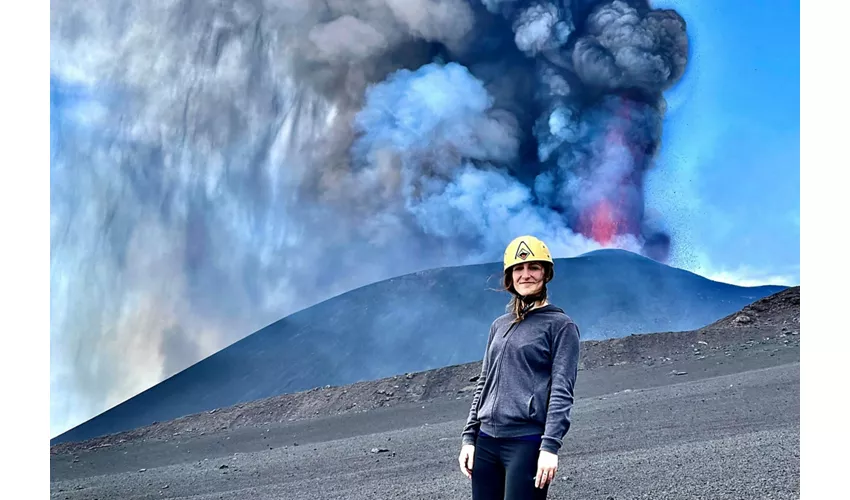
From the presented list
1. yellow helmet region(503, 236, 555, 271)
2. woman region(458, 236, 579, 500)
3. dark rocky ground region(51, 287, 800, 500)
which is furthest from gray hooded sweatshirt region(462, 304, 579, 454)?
dark rocky ground region(51, 287, 800, 500)

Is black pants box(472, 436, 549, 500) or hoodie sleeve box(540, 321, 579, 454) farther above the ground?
hoodie sleeve box(540, 321, 579, 454)

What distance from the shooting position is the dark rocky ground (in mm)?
4297

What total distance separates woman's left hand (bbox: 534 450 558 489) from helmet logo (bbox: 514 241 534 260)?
1.58 feet

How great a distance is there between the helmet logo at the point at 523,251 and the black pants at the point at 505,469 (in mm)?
458

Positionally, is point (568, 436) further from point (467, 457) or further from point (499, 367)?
point (499, 367)

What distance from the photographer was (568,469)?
459 centimetres

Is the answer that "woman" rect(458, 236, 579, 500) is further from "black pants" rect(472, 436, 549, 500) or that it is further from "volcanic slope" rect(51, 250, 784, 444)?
"volcanic slope" rect(51, 250, 784, 444)

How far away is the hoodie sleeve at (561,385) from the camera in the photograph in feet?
5.18

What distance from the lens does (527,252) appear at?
68.1 inches

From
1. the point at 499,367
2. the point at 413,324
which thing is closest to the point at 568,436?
the point at 413,324

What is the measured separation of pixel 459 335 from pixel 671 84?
3.73m

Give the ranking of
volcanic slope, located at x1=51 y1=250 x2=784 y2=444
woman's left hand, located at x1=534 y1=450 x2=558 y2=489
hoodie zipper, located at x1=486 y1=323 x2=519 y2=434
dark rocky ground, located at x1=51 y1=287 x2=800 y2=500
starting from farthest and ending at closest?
volcanic slope, located at x1=51 y1=250 x2=784 y2=444
dark rocky ground, located at x1=51 y1=287 x2=800 y2=500
hoodie zipper, located at x1=486 y1=323 x2=519 y2=434
woman's left hand, located at x1=534 y1=450 x2=558 y2=489

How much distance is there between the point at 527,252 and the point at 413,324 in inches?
240

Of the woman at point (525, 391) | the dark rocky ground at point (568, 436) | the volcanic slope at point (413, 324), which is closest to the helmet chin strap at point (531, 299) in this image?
the woman at point (525, 391)
